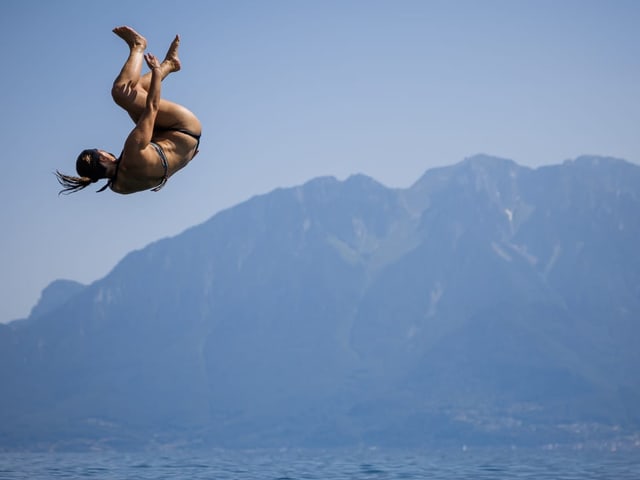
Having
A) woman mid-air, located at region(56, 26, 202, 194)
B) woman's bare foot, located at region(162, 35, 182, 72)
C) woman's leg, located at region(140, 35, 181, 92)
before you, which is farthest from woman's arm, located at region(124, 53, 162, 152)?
woman's bare foot, located at region(162, 35, 182, 72)

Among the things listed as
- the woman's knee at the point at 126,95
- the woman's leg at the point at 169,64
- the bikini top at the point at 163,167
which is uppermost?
the woman's leg at the point at 169,64

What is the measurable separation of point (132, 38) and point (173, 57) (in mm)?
288

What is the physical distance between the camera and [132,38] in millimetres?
6012

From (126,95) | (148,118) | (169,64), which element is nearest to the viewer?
(148,118)

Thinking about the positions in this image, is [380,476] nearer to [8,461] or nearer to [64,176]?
[8,461]

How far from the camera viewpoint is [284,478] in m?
34.8

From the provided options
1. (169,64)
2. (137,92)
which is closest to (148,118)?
(137,92)

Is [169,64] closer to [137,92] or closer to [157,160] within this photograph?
[137,92]

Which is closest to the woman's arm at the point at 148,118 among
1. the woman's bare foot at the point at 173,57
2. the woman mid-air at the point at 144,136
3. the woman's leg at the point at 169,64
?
the woman mid-air at the point at 144,136

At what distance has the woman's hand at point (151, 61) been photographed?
568cm

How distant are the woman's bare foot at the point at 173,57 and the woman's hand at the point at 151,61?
0.85 feet

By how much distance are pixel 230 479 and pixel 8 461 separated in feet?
Answer: 70.2

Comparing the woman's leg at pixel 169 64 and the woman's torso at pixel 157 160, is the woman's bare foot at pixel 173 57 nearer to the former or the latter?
the woman's leg at pixel 169 64

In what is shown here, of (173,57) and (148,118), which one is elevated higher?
(173,57)
